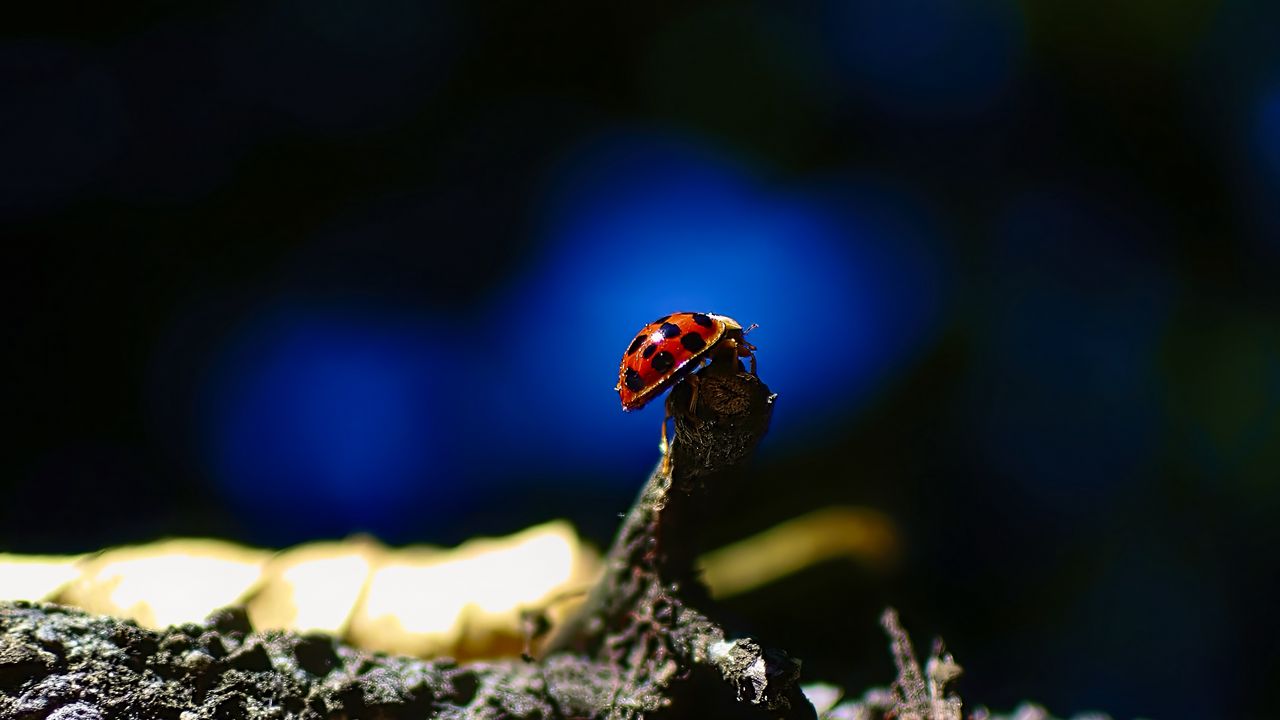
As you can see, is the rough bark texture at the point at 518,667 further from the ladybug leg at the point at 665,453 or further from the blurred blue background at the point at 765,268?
the blurred blue background at the point at 765,268

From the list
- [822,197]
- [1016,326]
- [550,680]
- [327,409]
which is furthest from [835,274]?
[327,409]

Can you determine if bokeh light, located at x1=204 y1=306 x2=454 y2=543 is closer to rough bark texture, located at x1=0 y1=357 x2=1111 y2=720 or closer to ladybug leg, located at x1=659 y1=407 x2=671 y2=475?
rough bark texture, located at x1=0 y1=357 x2=1111 y2=720

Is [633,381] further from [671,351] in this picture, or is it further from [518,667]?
[518,667]

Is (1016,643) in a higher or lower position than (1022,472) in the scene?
lower

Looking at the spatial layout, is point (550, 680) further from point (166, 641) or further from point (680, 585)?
point (166, 641)

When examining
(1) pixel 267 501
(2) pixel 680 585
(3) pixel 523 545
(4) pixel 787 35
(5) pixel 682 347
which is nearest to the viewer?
(5) pixel 682 347

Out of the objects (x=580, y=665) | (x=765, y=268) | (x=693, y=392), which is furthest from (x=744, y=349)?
(x=765, y=268)
